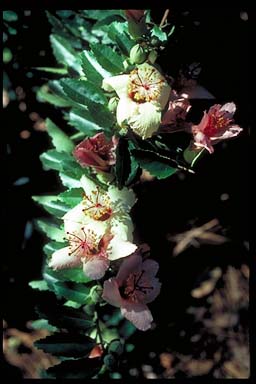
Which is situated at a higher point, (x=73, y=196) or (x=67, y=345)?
(x=73, y=196)

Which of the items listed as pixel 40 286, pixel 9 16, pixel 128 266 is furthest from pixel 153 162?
pixel 9 16

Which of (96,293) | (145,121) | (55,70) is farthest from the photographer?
(55,70)

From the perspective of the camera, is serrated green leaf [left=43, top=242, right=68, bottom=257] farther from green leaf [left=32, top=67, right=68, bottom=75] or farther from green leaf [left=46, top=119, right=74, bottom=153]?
green leaf [left=32, top=67, right=68, bottom=75]

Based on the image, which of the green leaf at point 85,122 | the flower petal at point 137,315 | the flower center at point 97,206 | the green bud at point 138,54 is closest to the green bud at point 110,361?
the flower petal at point 137,315

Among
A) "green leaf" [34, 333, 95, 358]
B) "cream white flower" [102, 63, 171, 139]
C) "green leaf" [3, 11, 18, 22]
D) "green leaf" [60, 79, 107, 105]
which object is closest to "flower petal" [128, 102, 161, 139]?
"cream white flower" [102, 63, 171, 139]

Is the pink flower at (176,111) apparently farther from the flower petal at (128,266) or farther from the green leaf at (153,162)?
the flower petal at (128,266)

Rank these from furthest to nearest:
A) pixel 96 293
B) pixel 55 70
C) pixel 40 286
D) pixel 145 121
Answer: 1. pixel 55 70
2. pixel 40 286
3. pixel 96 293
4. pixel 145 121

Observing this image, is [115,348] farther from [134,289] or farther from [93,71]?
[93,71]
